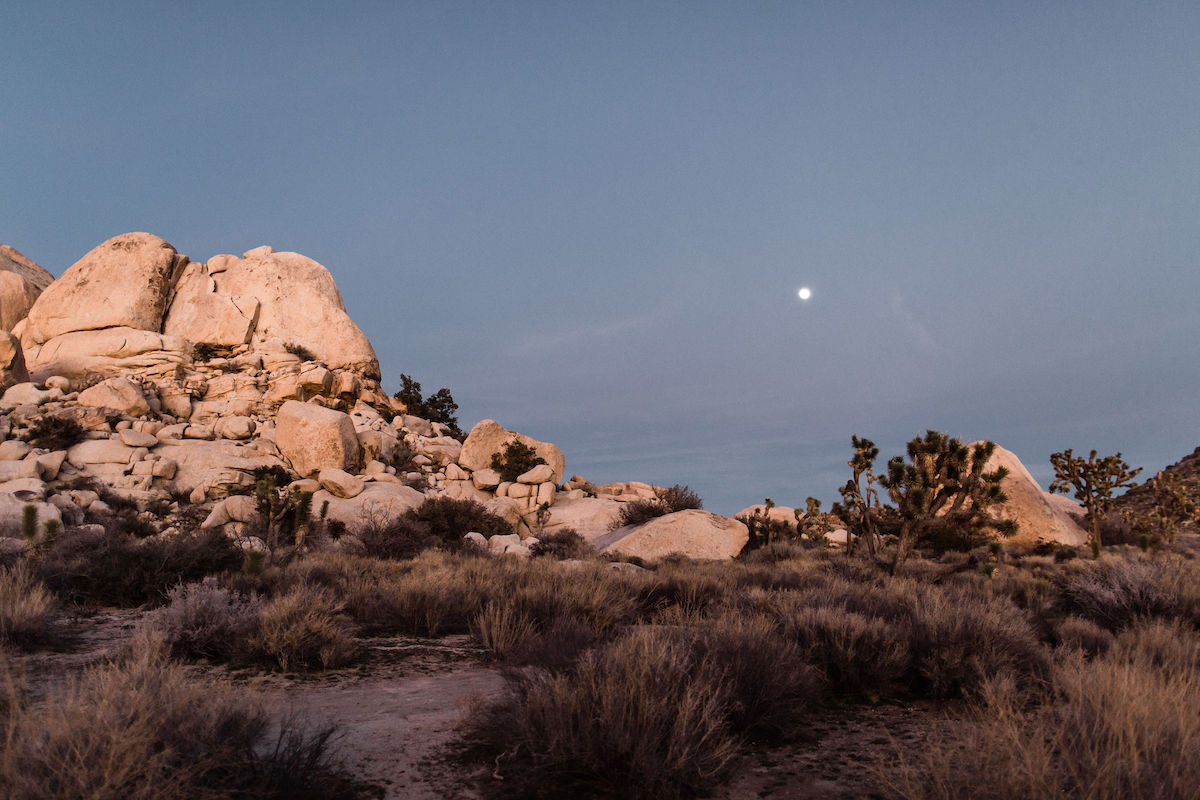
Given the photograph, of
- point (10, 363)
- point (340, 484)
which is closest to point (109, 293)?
point (10, 363)

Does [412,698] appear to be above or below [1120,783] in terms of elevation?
below

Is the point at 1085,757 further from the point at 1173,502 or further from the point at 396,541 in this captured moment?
the point at 1173,502

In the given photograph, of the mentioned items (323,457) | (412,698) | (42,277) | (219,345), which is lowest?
(412,698)

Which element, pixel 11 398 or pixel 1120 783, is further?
pixel 11 398

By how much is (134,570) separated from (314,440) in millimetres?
23589

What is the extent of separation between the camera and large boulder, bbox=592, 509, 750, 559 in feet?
71.2

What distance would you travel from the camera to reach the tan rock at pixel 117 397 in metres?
33.2

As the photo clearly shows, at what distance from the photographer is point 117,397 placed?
110ft

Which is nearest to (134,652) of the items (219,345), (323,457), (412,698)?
(412,698)

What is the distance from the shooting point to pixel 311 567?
36.0 feet

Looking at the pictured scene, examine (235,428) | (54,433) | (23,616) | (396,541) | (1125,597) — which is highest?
(235,428)

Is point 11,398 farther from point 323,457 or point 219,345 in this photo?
point 323,457

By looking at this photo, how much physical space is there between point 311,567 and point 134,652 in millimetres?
6626

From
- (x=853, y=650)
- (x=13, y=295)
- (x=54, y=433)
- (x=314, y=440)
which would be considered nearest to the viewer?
(x=853, y=650)
